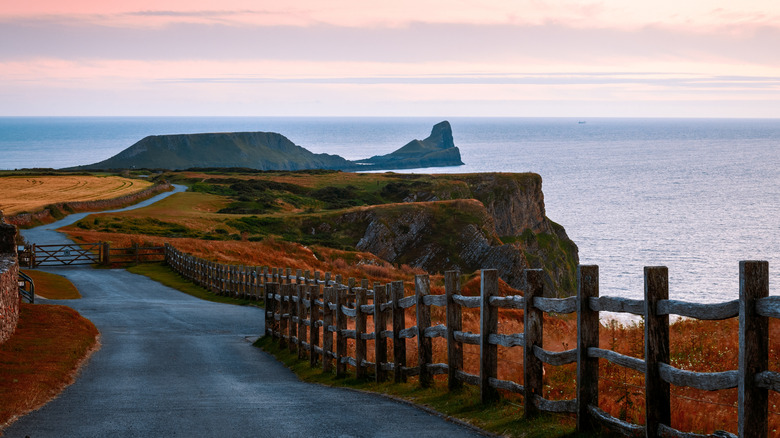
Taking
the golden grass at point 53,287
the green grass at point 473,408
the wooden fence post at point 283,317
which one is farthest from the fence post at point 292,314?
the golden grass at point 53,287

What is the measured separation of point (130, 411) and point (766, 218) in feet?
396

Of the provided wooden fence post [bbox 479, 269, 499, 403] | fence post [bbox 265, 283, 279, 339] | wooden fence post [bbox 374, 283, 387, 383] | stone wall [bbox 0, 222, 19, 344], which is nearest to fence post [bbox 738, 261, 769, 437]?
wooden fence post [bbox 479, 269, 499, 403]

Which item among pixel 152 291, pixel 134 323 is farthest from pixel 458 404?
pixel 152 291

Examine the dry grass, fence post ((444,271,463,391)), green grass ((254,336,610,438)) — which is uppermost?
fence post ((444,271,463,391))

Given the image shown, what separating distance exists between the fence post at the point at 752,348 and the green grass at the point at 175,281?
25.6 meters

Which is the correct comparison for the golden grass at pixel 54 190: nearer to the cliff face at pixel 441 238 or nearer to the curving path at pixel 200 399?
the cliff face at pixel 441 238

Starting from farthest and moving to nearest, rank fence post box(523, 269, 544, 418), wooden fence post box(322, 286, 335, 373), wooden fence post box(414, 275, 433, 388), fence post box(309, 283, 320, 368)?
fence post box(309, 283, 320, 368), wooden fence post box(322, 286, 335, 373), wooden fence post box(414, 275, 433, 388), fence post box(523, 269, 544, 418)

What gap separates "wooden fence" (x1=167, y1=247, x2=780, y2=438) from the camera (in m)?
6.11

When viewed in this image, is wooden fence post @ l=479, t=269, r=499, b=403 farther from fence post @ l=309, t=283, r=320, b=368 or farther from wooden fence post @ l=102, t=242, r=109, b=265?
wooden fence post @ l=102, t=242, r=109, b=265

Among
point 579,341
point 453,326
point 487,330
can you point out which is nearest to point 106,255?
point 453,326

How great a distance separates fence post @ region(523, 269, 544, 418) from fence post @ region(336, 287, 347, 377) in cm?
556

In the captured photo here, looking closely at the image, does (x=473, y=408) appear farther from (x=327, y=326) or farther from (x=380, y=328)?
(x=327, y=326)

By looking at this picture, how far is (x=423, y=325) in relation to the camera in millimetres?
11195

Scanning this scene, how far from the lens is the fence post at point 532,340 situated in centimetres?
864
